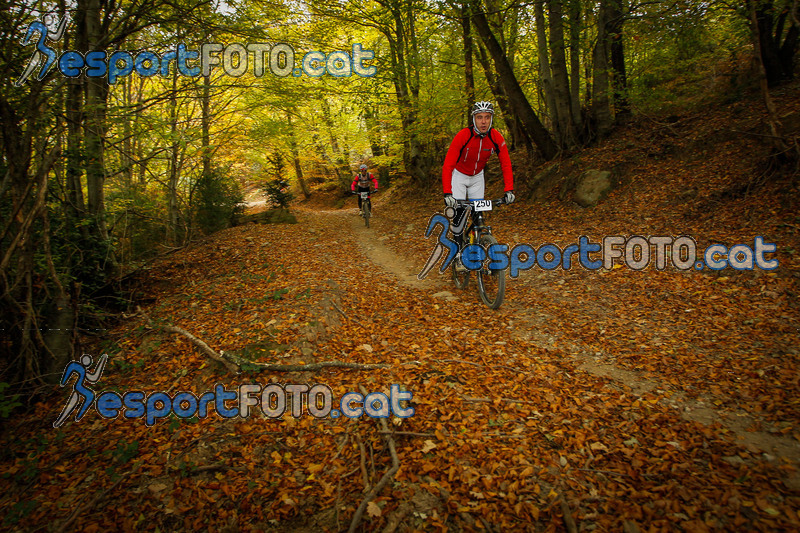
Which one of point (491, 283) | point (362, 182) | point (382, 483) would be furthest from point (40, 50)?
point (362, 182)

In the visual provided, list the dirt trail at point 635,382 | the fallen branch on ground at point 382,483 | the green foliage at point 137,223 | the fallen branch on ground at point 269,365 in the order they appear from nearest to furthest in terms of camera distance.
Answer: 1. the fallen branch on ground at point 382,483
2. the dirt trail at point 635,382
3. the fallen branch on ground at point 269,365
4. the green foliage at point 137,223

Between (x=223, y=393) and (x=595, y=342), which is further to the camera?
(x=595, y=342)

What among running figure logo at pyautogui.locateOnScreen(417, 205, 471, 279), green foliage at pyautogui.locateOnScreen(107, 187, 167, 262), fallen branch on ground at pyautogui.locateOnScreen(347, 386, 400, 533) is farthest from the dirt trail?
green foliage at pyautogui.locateOnScreen(107, 187, 167, 262)

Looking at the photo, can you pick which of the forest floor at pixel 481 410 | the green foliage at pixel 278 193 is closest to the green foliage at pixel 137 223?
the forest floor at pixel 481 410

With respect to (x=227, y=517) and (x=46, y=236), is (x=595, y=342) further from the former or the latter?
(x=46, y=236)

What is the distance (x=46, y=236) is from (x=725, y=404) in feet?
24.4

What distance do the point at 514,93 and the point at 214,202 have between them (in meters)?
10.8

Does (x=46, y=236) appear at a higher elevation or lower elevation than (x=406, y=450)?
higher

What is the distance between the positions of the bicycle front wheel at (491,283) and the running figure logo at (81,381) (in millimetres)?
5439

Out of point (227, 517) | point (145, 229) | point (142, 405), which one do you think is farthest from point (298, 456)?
point (145, 229)

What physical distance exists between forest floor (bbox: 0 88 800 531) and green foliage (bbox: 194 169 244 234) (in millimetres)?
5664

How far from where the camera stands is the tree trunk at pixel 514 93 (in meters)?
9.62

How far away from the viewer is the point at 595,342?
4387mm

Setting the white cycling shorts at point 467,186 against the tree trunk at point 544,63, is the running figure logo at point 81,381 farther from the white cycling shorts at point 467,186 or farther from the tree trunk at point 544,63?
the tree trunk at point 544,63
